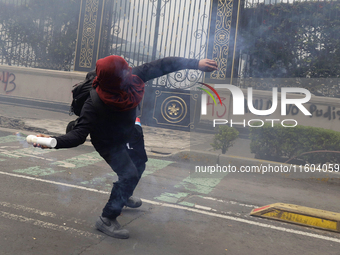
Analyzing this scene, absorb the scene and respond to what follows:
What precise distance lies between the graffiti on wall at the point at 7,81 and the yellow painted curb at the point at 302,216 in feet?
36.1

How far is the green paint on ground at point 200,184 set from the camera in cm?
489

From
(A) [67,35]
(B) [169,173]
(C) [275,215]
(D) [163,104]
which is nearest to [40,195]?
(B) [169,173]

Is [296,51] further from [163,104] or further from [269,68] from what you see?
[163,104]

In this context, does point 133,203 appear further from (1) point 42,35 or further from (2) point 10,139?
(1) point 42,35

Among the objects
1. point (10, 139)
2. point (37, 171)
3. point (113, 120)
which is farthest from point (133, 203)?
point (10, 139)

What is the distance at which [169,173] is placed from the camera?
18.9ft

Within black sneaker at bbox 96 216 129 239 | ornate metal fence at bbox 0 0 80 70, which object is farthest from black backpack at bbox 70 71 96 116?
ornate metal fence at bbox 0 0 80 70

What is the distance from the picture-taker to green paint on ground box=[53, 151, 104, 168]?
562 centimetres

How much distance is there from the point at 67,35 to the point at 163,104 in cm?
483

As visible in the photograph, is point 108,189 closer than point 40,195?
No

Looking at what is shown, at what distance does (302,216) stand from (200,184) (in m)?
1.70

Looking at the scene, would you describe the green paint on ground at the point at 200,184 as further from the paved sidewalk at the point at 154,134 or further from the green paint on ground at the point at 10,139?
A: the green paint on ground at the point at 10,139

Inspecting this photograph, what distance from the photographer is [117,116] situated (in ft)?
9.56

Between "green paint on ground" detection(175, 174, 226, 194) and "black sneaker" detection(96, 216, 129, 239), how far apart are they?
1895 mm
